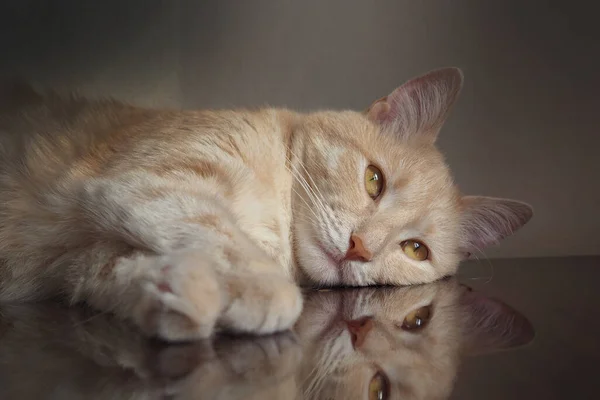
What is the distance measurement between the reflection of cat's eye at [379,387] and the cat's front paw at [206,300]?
0.21 meters

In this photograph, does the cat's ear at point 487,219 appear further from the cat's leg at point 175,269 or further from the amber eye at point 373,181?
the cat's leg at point 175,269

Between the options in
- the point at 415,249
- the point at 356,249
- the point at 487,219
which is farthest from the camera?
the point at 487,219

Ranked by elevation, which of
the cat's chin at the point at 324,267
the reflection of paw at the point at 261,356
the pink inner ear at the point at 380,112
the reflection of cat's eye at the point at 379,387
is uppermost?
the pink inner ear at the point at 380,112

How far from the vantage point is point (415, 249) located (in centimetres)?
167

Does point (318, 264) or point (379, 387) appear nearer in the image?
point (379, 387)

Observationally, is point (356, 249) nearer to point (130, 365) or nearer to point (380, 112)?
point (380, 112)

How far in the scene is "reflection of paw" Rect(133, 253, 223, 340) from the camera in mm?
866

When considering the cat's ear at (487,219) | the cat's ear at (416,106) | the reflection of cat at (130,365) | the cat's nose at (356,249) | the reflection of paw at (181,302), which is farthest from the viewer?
the cat's ear at (487,219)

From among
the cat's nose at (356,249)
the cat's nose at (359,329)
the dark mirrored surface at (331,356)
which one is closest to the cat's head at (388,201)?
the cat's nose at (356,249)

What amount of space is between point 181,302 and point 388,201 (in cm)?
81

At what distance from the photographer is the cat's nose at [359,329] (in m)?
0.99

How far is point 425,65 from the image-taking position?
2305mm

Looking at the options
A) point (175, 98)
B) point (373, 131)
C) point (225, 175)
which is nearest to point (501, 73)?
point (373, 131)

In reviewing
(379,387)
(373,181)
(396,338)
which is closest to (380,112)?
(373,181)
